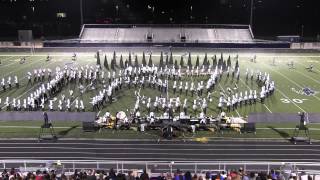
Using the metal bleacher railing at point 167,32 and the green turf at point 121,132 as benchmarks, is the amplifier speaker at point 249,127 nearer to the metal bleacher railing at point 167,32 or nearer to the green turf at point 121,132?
the green turf at point 121,132

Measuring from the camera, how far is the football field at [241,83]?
24.8 m

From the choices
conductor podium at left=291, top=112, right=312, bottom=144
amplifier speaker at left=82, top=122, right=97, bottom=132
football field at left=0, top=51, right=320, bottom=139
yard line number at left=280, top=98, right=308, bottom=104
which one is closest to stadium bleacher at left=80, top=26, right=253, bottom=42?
football field at left=0, top=51, right=320, bottom=139

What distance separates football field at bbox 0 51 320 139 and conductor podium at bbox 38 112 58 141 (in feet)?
12.7

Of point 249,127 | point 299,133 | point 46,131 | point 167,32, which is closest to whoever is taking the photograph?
point 299,133

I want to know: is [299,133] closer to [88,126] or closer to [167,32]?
[88,126]

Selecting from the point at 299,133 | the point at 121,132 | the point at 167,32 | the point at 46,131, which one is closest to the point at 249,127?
the point at 299,133

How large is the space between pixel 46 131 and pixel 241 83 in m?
14.8

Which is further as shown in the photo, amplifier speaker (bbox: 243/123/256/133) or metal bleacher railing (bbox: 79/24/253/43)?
metal bleacher railing (bbox: 79/24/253/43)

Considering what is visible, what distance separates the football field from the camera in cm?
2475

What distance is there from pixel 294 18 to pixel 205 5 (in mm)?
13741

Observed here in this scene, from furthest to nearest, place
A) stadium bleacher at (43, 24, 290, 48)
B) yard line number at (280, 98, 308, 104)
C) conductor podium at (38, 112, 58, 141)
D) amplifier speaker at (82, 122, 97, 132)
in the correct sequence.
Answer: stadium bleacher at (43, 24, 290, 48) < yard line number at (280, 98, 308, 104) < amplifier speaker at (82, 122, 97, 132) < conductor podium at (38, 112, 58, 141)

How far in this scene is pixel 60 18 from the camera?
70188mm

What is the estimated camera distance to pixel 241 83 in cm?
3062

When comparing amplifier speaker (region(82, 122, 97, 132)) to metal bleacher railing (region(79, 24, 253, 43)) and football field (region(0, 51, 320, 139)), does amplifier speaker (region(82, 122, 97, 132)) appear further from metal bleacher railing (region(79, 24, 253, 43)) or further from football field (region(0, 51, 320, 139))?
metal bleacher railing (region(79, 24, 253, 43))
